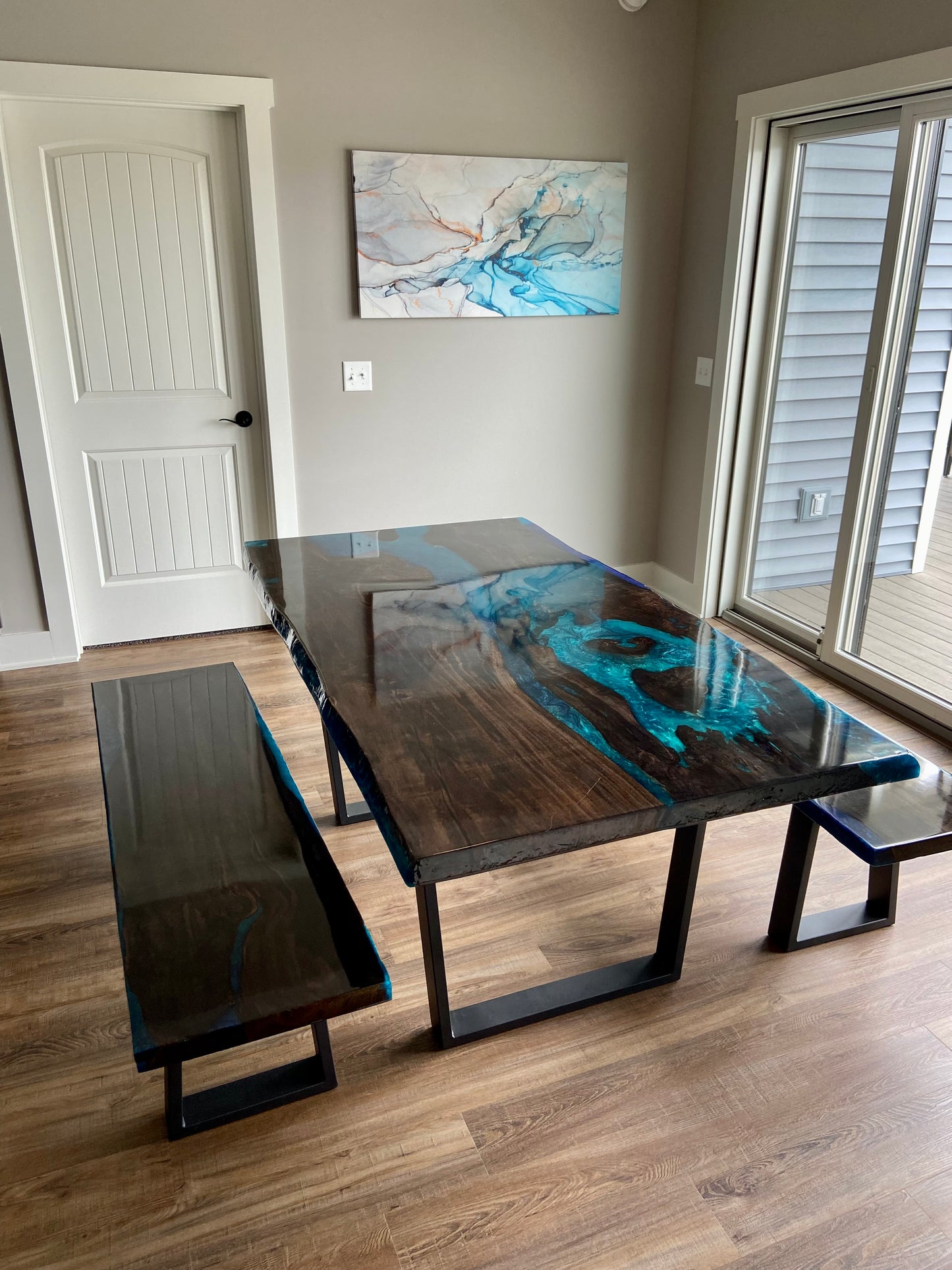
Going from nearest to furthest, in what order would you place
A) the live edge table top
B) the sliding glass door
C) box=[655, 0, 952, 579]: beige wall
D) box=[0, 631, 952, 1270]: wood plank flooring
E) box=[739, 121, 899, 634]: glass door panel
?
1. the live edge table top
2. box=[0, 631, 952, 1270]: wood plank flooring
3. box=[655, 0, 952, 579]: beige wall
4. the sliding glass door
5. box=[739, 121, 899, 634]: glass door panel

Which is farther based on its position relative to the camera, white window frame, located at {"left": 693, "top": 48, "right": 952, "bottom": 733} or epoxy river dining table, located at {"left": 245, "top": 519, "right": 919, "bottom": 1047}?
white window frame, located at {"left": 693, "top": 48, "right": 952, "bottom": 733}

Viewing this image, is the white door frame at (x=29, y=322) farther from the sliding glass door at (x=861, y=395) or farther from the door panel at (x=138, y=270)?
the sliding glass door at (x=861, y=395)

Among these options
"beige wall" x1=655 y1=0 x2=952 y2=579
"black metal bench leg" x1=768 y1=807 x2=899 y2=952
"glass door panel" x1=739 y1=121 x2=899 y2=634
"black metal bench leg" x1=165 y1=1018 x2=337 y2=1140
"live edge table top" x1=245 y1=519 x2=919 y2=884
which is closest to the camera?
"live edge table top" x1=245 y1=519 x2=919 y2=884

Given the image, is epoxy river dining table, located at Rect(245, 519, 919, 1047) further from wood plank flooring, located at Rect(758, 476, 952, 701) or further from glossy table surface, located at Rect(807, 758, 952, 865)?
wood plank flooring, located at Rect(758, 476, 952, 701)

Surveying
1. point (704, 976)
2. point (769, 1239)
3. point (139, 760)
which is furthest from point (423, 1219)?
point (139, 760)

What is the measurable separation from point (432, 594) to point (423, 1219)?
1273 mm

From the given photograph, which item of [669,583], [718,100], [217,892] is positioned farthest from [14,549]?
[718,100]

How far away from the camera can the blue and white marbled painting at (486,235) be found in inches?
143

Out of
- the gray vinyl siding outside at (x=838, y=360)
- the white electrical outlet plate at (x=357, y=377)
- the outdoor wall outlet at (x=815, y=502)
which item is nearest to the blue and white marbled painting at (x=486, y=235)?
the white electrical outlet plate at (x=357, y=377)

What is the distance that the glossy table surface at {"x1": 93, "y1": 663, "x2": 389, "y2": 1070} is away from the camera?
1416mm

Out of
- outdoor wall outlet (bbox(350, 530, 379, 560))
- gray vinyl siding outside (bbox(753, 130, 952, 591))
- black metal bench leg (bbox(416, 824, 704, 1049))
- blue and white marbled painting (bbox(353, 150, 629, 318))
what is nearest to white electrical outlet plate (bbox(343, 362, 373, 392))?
blue and white marbled painting (bbox(353, 150, 629, 318))

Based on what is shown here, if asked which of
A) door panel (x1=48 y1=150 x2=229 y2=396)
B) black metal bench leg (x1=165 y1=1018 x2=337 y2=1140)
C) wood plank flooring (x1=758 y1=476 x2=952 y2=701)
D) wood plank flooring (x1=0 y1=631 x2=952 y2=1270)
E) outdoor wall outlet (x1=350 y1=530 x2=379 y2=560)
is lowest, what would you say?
wood plank flooring (x1=0 y1=631 x2=952 y2=1270)

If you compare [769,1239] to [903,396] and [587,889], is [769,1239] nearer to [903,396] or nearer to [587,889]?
[587,889]

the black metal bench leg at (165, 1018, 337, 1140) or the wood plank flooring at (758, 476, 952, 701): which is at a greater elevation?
the wood plank flooring at (758, 476, 952, 701)
